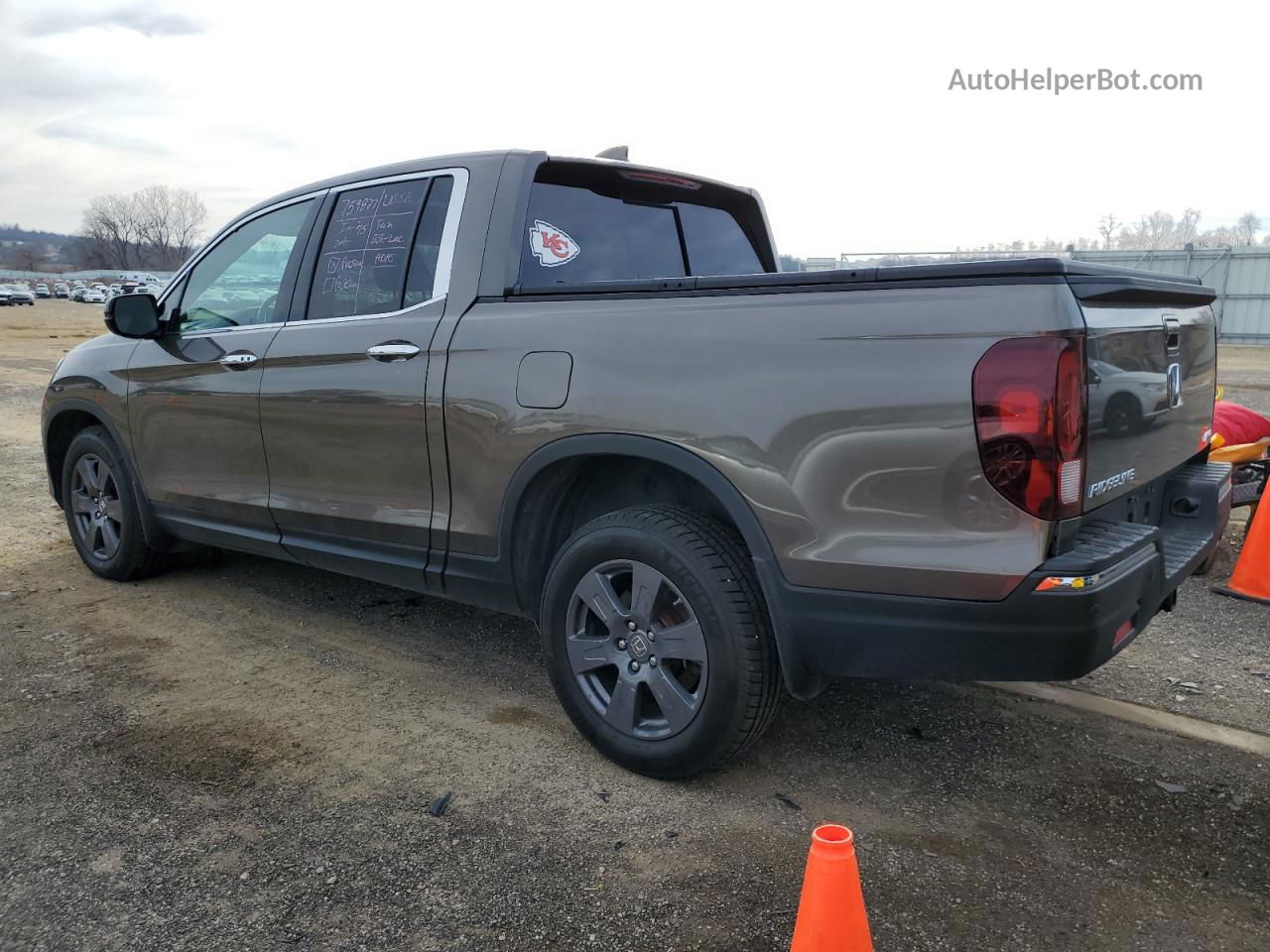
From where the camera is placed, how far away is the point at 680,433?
9.10 ft

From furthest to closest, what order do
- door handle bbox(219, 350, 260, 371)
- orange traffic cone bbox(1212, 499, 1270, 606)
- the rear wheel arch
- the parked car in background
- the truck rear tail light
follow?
the parked car in background → orange traffic cone bbox(1212, 499, 1270, 606) → door handle bbox(219, 350, 260, 371) → the rear wheel arch → the truck rear tail light

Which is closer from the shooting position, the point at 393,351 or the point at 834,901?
the point at 834,901

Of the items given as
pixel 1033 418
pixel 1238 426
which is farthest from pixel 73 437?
pixel 1238 426

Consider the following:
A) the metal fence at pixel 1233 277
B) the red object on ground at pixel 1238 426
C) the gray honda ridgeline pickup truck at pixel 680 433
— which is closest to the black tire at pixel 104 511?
the gray honda ridgeline pickup truck at pixel 680 433

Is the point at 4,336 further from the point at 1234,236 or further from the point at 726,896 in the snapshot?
the point at 1234,236

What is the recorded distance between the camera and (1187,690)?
3.68m

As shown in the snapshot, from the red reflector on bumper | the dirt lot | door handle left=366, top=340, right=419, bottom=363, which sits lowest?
the dirt lot

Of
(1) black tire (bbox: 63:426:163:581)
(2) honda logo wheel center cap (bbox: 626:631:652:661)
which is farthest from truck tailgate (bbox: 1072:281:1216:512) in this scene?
(1) black tire (bbox: 63:426:163:581)

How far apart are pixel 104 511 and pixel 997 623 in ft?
14.9

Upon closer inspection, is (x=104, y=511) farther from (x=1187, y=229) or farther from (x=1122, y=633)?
(x=1187, y=229)

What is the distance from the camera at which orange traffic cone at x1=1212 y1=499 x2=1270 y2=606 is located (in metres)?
4.68

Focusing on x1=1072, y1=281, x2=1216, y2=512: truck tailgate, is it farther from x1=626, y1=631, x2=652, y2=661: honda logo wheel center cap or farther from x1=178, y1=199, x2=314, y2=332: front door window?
x1=178, y1=199, x2=314, y2=332: front door window

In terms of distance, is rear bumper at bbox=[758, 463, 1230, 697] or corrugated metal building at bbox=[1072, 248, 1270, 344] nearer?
rear bumper at bbox=[758, 463, 1230, 697]

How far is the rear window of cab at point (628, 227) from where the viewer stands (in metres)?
3.51
